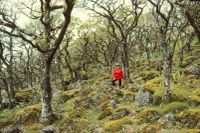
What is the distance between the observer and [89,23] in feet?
155

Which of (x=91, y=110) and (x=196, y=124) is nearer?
(x=196, y=124)

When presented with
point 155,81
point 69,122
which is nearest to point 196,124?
point 69,122

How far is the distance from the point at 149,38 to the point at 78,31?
13.0 meters

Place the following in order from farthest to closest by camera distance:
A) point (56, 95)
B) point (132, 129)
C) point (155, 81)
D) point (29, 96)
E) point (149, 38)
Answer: point (149, 38) → point (29, 96) → point (56, 95) → point (155, 81) → point (132, 129)

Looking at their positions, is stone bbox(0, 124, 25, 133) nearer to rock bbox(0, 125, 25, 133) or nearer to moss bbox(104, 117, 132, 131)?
rock bbox(0, 125, 25, 133)

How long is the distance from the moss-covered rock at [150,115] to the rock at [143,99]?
6.68 ft

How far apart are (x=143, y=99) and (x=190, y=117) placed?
4.91 metres

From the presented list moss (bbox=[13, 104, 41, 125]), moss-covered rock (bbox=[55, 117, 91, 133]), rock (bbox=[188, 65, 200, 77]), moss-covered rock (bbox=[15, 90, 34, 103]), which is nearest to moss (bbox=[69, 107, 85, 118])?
moss-covered rock (bbox=[55, 117, 91, 133])

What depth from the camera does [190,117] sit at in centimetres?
1537

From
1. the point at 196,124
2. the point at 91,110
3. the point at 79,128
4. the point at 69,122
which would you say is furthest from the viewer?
the point at 91,110

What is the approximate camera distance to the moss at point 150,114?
1677 cm

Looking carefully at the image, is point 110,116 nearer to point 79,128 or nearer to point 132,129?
point 79,128

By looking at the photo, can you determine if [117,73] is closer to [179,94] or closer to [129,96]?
[129,96]

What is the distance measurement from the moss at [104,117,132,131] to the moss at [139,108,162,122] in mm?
660
